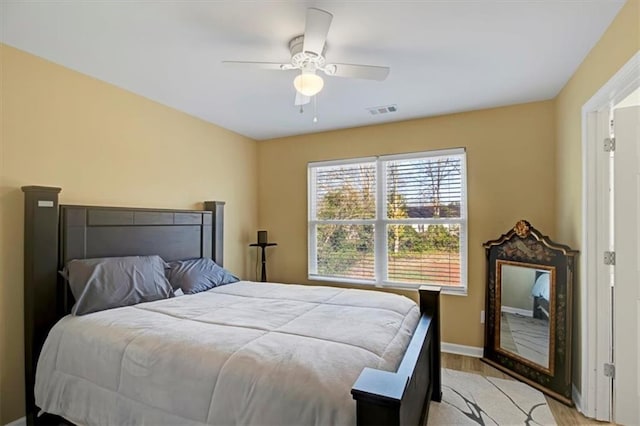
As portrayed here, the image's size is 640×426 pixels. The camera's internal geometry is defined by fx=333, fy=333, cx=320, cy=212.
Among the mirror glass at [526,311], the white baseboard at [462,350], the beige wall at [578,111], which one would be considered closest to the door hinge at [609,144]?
the beige wall at [578,111]

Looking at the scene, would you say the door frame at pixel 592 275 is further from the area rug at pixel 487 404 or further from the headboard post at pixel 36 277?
the headboard post at pixel 36 277

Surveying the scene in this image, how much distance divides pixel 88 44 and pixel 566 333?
412cm

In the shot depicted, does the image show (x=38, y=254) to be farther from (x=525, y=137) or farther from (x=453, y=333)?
(x=525, y=137)

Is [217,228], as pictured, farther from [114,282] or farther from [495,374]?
[495,374]

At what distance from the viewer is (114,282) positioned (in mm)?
2473

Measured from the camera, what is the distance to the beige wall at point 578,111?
1.84 m

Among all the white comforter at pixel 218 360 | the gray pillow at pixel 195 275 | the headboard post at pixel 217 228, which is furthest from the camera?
the headboard post at pixel 217 228

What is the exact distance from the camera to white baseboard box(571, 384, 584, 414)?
8.09 ft

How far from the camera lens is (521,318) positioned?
3043 mm

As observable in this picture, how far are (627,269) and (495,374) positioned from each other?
1.44 meters

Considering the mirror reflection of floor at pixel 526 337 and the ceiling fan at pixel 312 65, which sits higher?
the ceiling fan at pixel 312 65

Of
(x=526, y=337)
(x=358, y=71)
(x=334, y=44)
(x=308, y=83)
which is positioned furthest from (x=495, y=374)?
(x=334, y=44)

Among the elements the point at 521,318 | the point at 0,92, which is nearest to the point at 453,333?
the point at 521,318

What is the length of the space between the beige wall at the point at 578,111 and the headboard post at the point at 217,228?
135 inches
